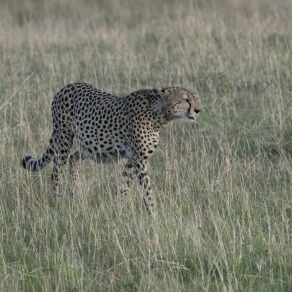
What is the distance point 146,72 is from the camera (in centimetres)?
941

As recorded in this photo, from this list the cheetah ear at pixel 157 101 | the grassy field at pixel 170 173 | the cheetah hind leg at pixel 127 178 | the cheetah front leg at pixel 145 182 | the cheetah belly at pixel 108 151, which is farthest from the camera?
the cheetah belly at pixel 108 151

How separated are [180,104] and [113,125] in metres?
0.54

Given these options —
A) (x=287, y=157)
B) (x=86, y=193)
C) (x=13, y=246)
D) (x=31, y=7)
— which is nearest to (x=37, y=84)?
(x=287, y=157)

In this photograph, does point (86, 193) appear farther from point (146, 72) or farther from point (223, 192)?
point (146, 72)

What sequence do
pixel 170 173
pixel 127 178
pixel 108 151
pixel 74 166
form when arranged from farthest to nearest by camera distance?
pixel 74 166
pixel 108 151
pixel 127 178
pixel 170 173

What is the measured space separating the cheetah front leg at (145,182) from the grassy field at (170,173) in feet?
0.25

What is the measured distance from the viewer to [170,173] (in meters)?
6.05

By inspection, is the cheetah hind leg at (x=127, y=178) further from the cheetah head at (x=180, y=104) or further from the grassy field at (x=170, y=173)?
the cheetah head at (x=180, y=104)

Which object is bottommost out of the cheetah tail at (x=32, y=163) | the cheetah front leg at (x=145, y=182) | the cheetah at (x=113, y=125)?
the cheetah front leg at (x=145, y=182)

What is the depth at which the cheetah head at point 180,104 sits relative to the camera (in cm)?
604

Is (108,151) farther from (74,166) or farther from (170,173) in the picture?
(170,173)

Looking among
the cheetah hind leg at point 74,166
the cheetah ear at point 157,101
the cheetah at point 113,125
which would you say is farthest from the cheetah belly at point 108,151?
the cheetah ear at point 157,101

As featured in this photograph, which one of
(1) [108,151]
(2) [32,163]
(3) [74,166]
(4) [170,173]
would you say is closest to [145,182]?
(4) [170,173]

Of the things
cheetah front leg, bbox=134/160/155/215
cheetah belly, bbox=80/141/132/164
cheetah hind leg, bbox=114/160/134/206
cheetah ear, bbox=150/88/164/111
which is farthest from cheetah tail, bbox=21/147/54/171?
cheetah ear, bbox=150/88/164/111
